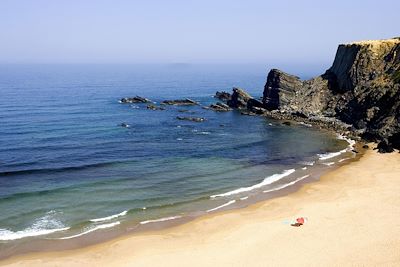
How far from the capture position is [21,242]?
3114cm

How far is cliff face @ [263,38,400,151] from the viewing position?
64875 mm

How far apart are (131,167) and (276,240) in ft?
79.1

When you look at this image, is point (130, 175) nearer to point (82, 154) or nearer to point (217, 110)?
point (82, 154)

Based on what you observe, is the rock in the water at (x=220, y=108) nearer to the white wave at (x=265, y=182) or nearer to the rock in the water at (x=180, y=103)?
the rock in the water at (x=180, y=103)

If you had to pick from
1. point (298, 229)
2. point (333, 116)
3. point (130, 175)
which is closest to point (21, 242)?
point (130, 175)

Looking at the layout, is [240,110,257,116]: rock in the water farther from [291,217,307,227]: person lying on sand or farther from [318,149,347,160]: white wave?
[291,217,307,227]: person lying on sand

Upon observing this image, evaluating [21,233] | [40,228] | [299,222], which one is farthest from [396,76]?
[21,233]

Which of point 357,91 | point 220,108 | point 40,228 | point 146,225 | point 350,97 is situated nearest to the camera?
point 40,228

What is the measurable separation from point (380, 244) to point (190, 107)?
257ft

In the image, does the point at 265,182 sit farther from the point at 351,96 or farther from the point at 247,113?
the point at 247,113

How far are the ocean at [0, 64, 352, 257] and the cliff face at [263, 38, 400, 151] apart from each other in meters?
7.14

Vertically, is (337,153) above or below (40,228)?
above

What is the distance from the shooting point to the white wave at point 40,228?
1267 inches

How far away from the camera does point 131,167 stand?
5047cm
